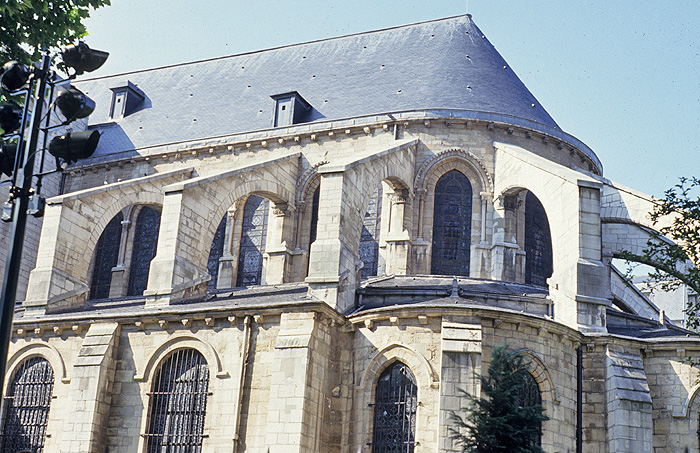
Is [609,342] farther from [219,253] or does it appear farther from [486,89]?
[219,253]

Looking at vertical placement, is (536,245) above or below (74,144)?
above

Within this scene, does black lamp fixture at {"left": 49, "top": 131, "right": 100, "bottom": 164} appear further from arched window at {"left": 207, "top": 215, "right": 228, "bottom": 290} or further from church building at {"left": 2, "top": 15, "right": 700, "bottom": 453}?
arched window at {"left": 207, "top": 215, "right": 228, "bottom": 290}

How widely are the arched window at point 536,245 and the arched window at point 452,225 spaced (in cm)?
148

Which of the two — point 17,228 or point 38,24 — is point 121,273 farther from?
point 17,228

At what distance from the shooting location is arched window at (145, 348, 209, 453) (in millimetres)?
17266

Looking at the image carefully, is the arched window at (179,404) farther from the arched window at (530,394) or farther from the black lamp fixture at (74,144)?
the black lamp fixture at (74,144)

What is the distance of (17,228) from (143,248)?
17389 millimetres

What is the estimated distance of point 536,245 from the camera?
71.9 ft

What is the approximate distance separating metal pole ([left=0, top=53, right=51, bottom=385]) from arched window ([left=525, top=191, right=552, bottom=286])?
50.2 ft

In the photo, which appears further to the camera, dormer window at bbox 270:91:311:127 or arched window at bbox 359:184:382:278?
dormer window at bbox 270:91:311:127

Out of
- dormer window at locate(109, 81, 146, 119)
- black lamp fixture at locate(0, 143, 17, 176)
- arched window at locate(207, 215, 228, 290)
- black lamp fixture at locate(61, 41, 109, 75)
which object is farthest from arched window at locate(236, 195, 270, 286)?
black lamp fixture at locate(61, 41, 109, 75)

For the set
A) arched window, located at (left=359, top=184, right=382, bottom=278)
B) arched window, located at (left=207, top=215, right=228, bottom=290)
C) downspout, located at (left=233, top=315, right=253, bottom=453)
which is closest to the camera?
downspout, located at (left=233, top=315, right=253, bottom=453)

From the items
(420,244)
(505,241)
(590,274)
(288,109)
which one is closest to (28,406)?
(420,244)

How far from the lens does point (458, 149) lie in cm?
2188
